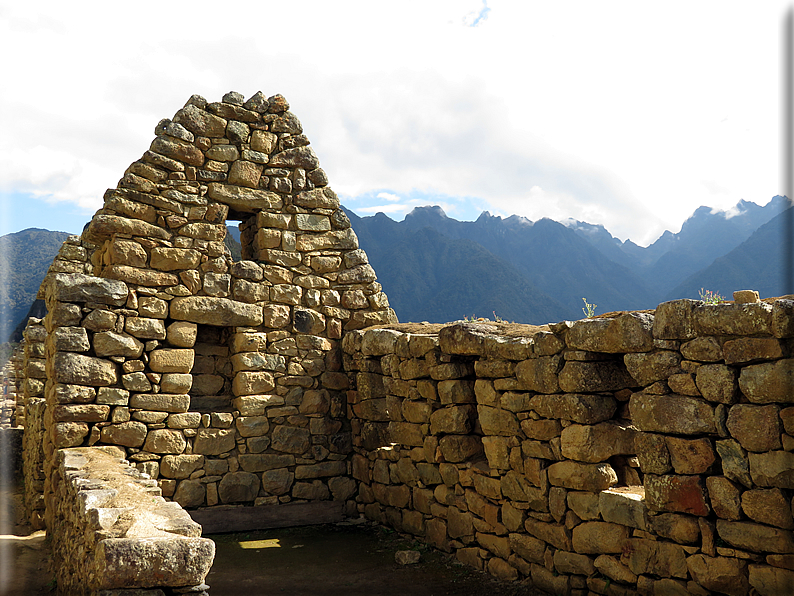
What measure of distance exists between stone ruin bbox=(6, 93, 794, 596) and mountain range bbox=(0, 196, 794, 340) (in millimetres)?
32182

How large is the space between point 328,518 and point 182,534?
4402 mm

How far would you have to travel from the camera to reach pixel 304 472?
297 inches

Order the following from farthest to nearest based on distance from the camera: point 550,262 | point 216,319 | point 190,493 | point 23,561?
point 550,262, point 216,319, point 190,493, point 23,561

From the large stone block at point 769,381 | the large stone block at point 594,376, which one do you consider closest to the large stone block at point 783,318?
the large stone block at point 769,381

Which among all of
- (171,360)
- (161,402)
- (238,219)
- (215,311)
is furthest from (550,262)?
(161,402)

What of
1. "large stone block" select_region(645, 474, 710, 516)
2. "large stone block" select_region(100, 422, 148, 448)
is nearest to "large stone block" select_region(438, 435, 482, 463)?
"large stone block" select_region(645, 474, 710, 516)

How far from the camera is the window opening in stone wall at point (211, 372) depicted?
7.34m

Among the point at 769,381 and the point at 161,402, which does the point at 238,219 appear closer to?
the point at 161,402

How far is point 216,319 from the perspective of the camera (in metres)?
7.16

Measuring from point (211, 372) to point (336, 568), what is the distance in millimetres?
2779

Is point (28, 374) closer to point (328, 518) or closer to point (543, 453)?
point (328, 518)

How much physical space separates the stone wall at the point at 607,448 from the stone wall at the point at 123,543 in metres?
2.82

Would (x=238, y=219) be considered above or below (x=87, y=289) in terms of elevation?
above

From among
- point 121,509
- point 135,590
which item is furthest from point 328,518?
point 135,590
